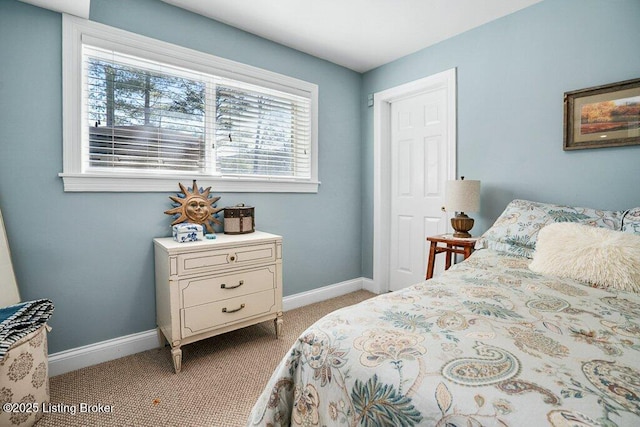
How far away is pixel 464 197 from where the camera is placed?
7.97 ft

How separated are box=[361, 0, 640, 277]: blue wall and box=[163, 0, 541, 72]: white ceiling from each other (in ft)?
0.58

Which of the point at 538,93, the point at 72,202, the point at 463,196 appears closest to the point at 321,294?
the point at 463,196

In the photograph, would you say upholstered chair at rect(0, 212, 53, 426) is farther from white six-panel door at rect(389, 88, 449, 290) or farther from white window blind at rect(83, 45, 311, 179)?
white six-panel door at rect(389, 88, 449, 290)

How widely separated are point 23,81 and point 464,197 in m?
2.94

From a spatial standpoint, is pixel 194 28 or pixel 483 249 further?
pixel 194 28

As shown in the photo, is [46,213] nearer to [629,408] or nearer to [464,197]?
[629,408]

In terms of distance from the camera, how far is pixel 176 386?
72.1 inches

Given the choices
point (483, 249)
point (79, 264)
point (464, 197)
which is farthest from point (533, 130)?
point (79, 264)

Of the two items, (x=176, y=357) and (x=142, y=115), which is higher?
(x=142, y=115)

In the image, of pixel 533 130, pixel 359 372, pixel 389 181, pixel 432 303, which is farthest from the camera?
pixel 389 181

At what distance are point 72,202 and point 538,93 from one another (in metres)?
3.26

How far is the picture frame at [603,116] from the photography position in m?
1.96

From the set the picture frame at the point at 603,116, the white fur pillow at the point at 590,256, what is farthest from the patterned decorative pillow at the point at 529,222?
the picture frame at the point at 603,116

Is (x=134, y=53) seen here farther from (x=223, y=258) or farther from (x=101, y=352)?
(x=101, y=352)
